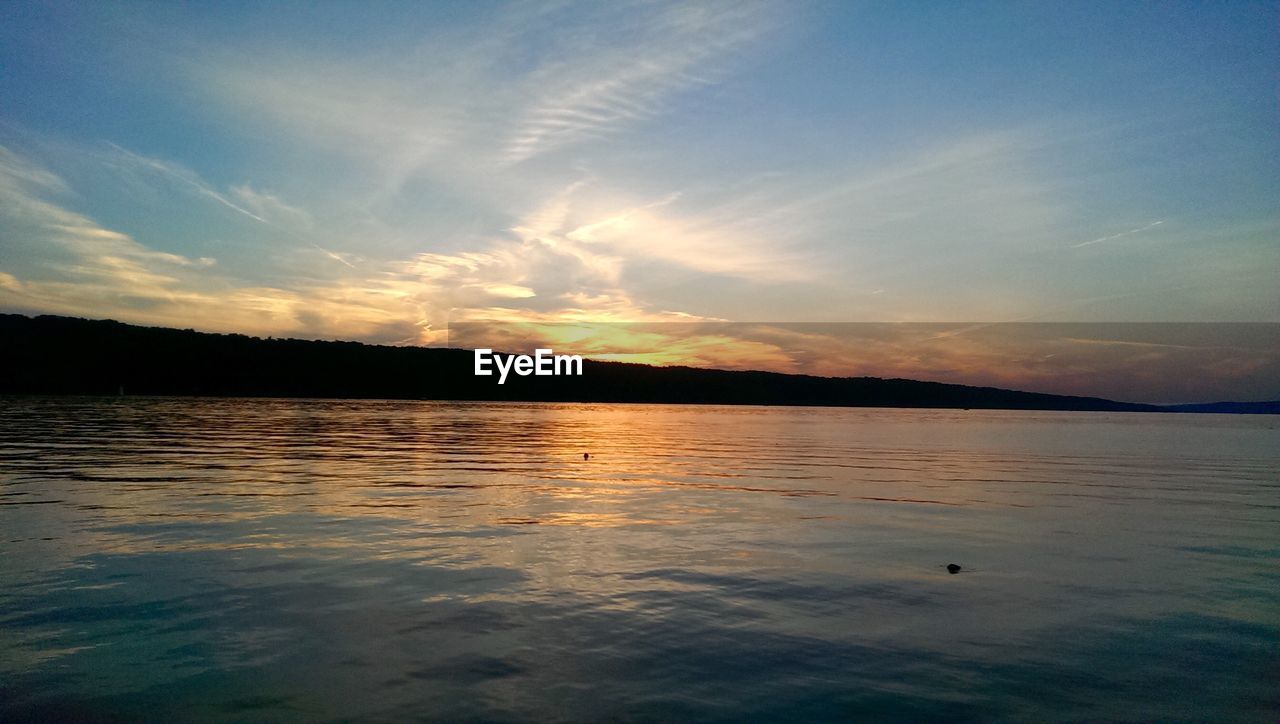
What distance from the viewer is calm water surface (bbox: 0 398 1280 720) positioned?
9.23 m

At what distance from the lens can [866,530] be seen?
2167 centimetres

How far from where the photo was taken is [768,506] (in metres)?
25.9

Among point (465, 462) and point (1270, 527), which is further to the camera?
point (465, 462)

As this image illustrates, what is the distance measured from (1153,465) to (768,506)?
35775mm

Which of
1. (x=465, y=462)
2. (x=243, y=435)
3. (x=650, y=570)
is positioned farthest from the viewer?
(x=243, y=435)

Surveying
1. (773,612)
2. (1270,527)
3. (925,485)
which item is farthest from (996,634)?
(925,485)

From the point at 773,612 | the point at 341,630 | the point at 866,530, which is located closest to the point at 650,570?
the point at 773,612

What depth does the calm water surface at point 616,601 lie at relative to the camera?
923cm

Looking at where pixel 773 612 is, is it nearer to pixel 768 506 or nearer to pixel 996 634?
pixel 996 634

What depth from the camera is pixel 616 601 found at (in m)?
13.4

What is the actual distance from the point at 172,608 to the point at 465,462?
89.2 feet

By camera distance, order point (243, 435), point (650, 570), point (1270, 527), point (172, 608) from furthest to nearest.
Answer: point (243, 435)
point (1270, 527)
point (650, 570)
point (172, 608)

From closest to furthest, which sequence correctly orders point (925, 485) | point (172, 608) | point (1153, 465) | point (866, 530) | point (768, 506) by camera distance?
point (172, 608) < point (866, 530) < point (768, 506) < point (925, 485) < point (1153, 465)

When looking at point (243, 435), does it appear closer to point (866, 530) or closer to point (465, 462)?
point (465, 462)
